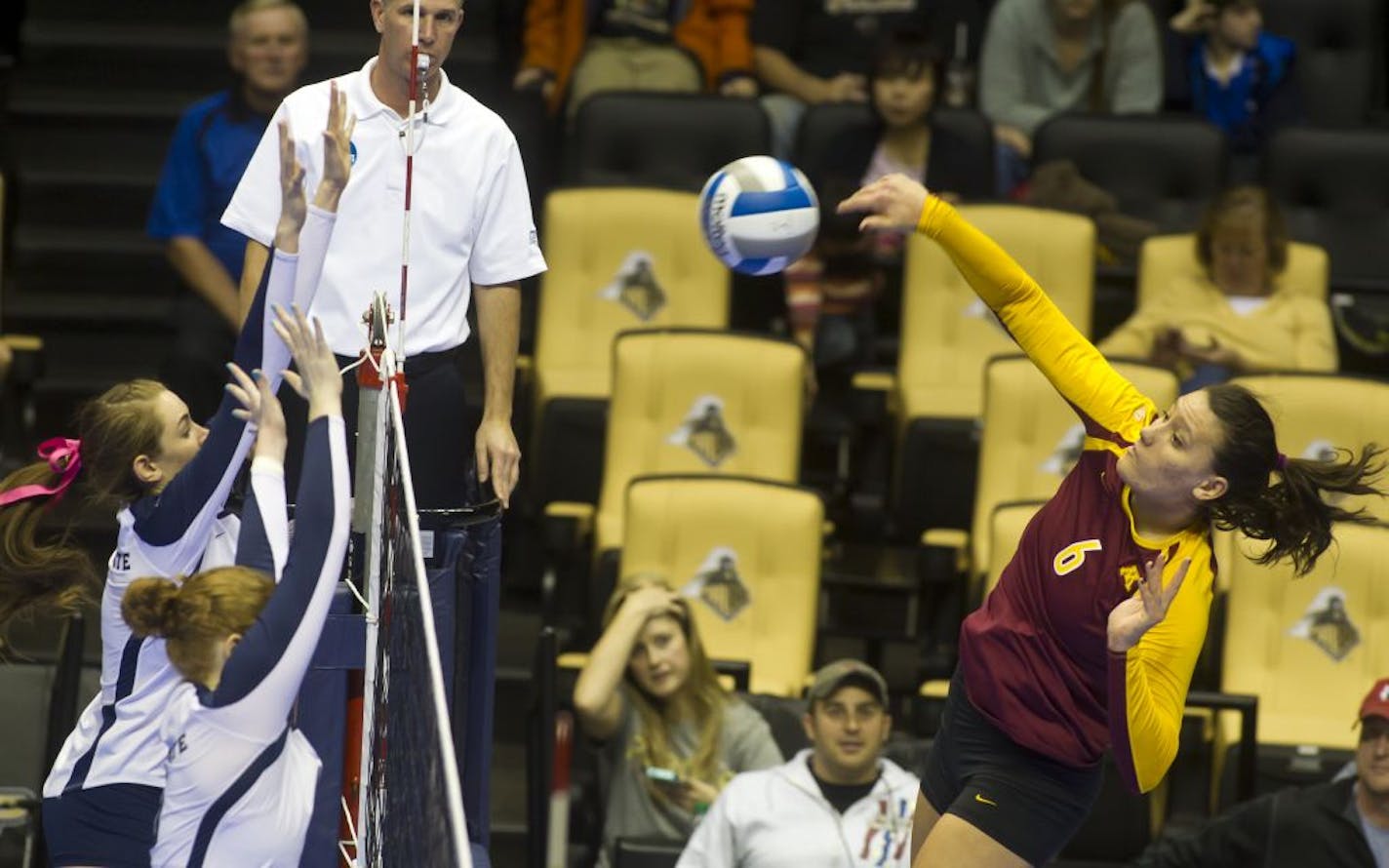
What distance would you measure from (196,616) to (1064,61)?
5847mm

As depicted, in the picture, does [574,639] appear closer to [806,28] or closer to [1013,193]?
[1013,193]

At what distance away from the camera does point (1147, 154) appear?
29.7 feet

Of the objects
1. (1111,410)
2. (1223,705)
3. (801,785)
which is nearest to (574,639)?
(801,785)

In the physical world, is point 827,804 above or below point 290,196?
below

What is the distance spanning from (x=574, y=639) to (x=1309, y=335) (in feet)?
8.92

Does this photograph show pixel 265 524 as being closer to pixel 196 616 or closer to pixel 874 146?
pixel 196 616

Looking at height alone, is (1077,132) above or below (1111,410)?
above

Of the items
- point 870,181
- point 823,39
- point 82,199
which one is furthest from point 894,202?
point 82,199

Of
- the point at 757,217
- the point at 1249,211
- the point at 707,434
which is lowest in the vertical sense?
the point at 707,434

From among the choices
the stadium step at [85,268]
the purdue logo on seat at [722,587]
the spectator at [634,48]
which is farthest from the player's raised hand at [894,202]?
the stadium step at [85,268]

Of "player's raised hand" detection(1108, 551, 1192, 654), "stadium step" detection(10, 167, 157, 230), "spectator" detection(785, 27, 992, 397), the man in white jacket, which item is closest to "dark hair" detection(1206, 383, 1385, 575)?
"player's raised hand" detection(1108, 551, 1192, 654)

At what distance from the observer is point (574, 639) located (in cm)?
770

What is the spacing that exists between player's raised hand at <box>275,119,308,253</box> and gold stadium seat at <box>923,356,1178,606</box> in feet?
10.9

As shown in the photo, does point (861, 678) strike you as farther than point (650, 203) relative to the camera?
No
